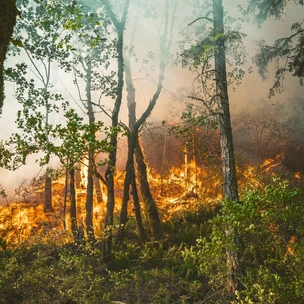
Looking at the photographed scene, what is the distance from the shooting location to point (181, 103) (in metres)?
22.5

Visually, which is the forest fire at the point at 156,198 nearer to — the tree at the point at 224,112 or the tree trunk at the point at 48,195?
the tree trunk at the point at 48,195

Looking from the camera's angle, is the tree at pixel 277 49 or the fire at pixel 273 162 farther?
the fire at pixel 273 162

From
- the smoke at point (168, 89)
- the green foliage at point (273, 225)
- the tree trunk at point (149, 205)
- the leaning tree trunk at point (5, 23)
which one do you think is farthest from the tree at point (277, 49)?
the smoke at point (168, 89)

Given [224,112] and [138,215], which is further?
[138,215]

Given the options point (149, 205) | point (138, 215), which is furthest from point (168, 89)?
point (138, 215)

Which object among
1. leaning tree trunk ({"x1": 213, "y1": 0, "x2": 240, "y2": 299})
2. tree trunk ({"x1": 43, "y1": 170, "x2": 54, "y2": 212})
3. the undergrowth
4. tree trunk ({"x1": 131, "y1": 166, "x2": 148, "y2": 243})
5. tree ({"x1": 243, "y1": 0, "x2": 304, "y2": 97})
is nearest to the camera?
the undergrowth

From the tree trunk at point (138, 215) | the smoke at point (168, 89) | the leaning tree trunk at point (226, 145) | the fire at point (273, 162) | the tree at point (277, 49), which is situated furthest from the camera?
the smoke at point (168, 89)

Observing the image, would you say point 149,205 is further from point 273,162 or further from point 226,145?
point 273,162

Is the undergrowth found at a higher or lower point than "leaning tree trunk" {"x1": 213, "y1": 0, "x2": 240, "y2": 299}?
lower

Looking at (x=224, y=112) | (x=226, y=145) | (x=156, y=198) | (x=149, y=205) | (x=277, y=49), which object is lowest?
(x=149, y=205)

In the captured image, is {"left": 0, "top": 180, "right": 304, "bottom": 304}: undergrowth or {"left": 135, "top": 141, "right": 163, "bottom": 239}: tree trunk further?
{"left": 135, "top": 141, "right": 163, "bottom": 239}: tree trunk

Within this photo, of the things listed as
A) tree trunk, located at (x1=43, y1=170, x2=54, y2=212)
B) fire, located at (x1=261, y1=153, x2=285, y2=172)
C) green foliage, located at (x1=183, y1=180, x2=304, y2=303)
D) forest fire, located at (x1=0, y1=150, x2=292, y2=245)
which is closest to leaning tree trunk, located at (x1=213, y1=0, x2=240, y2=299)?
green foliage, located at (x1=183, y1=180, x2=304, y2=303)

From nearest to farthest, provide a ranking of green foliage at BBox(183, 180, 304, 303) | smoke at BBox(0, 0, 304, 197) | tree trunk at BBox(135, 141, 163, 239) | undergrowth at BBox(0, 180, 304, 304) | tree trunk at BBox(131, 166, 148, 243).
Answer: green foliage at BBox(183, 180, 304, 303), undergrowth at BBox(0, 180, 304, 304), tree trunk at BBox(131, 166, 148, 243), tree trunk at BBox(135, 141, 163, 239), smoke at BBox(0, 0, 304, 197)

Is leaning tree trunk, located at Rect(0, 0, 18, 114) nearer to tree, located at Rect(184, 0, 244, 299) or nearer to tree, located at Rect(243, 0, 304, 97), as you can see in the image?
tree, located at Rect(184, 0, 244, 299)
